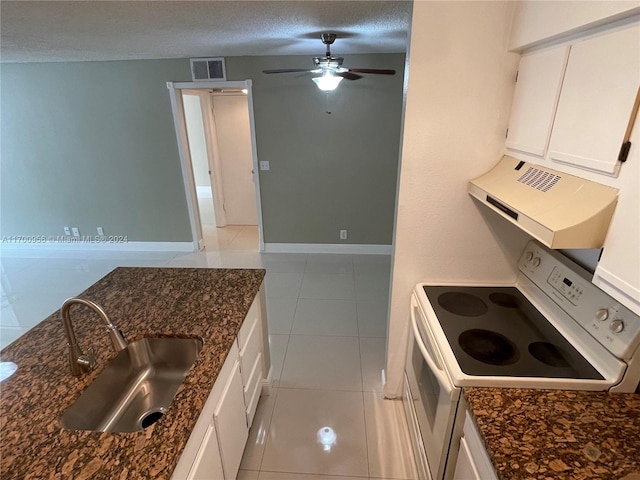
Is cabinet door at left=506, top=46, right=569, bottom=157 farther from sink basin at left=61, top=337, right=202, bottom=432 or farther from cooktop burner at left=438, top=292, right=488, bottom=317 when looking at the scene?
sink basin at left=61, top=337, right=202, bottom=432

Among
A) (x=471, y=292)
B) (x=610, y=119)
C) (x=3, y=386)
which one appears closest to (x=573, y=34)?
(x=610, y=119)

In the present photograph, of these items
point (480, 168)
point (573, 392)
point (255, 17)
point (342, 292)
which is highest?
point (255, 17)

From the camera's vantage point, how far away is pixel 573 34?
114cm

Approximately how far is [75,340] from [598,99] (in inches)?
75.0

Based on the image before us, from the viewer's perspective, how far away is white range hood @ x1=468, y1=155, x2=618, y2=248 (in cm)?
100

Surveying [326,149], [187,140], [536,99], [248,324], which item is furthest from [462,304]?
[187,140]

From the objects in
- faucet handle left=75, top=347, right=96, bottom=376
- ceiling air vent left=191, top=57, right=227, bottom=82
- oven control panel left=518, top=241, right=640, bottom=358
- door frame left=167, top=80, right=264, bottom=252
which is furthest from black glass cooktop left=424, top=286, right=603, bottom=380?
ceiling air vent left=191, top=57, right=227, bottom=82

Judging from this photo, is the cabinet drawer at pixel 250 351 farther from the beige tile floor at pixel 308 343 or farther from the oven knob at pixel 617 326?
the oven knob at pixel 617 326

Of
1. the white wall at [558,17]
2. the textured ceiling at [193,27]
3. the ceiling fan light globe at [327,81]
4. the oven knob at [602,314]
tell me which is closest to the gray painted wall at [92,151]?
the textured ceiling at [193,27]

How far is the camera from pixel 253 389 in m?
1.96

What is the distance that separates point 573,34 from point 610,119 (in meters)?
0.38

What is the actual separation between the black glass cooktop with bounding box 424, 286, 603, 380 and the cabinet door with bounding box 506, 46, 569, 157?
78cm

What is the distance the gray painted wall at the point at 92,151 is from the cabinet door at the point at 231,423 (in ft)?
11.5

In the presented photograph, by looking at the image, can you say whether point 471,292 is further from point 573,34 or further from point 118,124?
point 118,124
